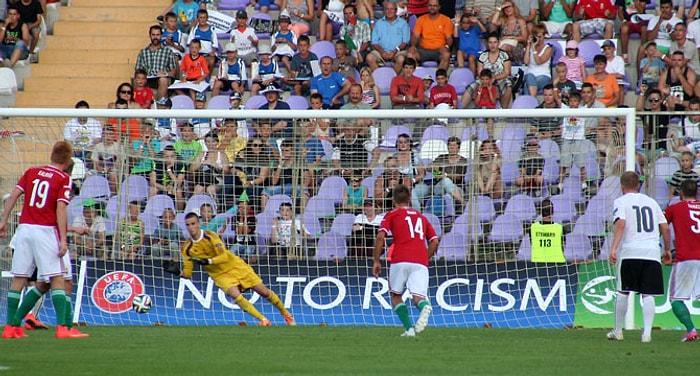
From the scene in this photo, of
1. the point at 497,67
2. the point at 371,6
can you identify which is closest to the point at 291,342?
the point at 497,67

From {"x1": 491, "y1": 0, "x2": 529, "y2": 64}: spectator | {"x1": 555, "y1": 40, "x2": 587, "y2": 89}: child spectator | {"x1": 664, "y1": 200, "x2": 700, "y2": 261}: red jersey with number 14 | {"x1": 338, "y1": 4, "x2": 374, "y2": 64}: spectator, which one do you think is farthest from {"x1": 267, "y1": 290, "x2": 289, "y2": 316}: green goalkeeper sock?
{"x1": 555, "y1": 40, "x2": 587, "y2": 89}: child spectator

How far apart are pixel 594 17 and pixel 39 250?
13.1 meters

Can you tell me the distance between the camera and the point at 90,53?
899 inches

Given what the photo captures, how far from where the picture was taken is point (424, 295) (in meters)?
13.2

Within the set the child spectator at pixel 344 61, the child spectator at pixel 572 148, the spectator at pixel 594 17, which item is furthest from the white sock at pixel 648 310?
the spectator at pixel 594 17

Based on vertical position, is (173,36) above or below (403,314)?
above

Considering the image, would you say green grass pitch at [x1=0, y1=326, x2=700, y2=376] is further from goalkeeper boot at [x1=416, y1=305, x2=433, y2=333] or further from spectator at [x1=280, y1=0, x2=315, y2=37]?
spectator at [x1=280, y1=0, x2=315, y2=37]

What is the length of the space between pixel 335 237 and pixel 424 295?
3.68 m

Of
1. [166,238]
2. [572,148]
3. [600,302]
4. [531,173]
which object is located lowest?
[600,302]

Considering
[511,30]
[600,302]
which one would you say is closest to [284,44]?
[511,30]

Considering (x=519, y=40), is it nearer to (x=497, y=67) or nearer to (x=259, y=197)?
(x=497, y=67)

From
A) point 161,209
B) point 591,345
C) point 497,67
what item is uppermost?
point 497,67

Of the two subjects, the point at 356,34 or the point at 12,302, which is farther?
the point at 356,34

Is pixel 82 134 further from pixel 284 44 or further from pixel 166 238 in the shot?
pixel 284 44
